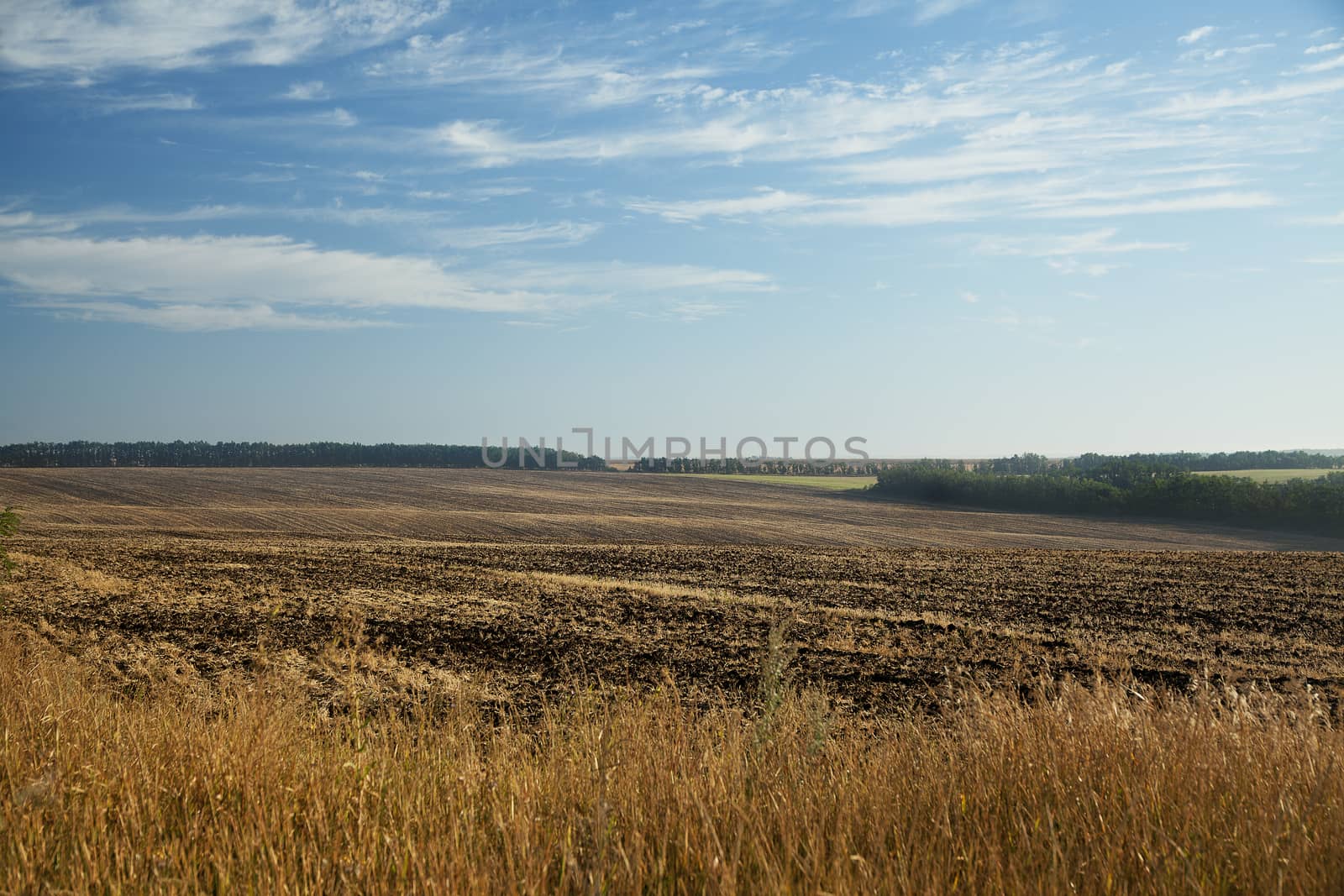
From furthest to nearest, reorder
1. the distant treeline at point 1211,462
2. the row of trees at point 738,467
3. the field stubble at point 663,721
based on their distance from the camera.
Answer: the row of trees at point 738,467 → the distant treeline at point 1211,462 → the field stubble at point 663,721

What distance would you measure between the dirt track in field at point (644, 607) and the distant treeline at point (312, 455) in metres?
56.9

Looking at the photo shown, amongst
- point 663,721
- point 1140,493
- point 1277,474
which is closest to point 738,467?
point 1140,493

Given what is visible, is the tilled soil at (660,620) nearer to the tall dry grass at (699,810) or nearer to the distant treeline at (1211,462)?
the tall dry grass at (699,810)

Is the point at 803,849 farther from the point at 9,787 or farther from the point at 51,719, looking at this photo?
the point at 51,719

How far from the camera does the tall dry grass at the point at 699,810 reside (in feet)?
11.4

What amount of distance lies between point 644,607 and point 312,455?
9264cm

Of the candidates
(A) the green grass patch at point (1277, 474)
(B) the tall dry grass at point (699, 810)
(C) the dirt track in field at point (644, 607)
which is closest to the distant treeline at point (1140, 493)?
(C) the dirt track in field at point (644, 607)

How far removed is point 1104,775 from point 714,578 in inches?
797

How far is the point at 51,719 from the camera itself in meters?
5.54

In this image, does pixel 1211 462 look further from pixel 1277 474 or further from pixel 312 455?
pixel 312 455

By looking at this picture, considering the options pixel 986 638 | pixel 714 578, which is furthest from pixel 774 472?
pixel 986 638

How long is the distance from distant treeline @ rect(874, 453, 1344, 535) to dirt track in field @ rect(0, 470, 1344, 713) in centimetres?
1305

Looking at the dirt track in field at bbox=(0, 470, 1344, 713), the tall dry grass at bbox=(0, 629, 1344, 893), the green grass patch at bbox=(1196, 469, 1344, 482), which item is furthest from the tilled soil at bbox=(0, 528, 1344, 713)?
the green grass patch at bbox=(1196, 469, 1344, 482)

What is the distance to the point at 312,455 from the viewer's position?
10131cm
